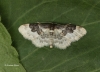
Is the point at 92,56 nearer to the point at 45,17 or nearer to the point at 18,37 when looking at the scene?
the point at 45,17

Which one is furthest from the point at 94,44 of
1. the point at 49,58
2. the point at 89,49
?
the point at 49,58

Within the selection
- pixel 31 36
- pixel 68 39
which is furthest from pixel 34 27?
pixel 68 39

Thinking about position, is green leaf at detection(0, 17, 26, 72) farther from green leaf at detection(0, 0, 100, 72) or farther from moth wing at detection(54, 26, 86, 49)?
moth wing at detection(54, 26, 86, 49)

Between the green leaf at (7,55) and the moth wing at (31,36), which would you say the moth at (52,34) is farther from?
the green leaf at (7,55)

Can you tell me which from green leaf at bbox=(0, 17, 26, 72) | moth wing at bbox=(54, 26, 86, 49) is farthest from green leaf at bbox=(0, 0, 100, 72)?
green leaf at bbox=(0, 17, 26, 72)

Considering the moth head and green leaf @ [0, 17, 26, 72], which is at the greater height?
the moth head

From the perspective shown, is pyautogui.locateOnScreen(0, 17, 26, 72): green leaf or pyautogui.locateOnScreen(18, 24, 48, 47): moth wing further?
pyautogui.locateOnScreen(18, 24, 48, 47): moth wing
